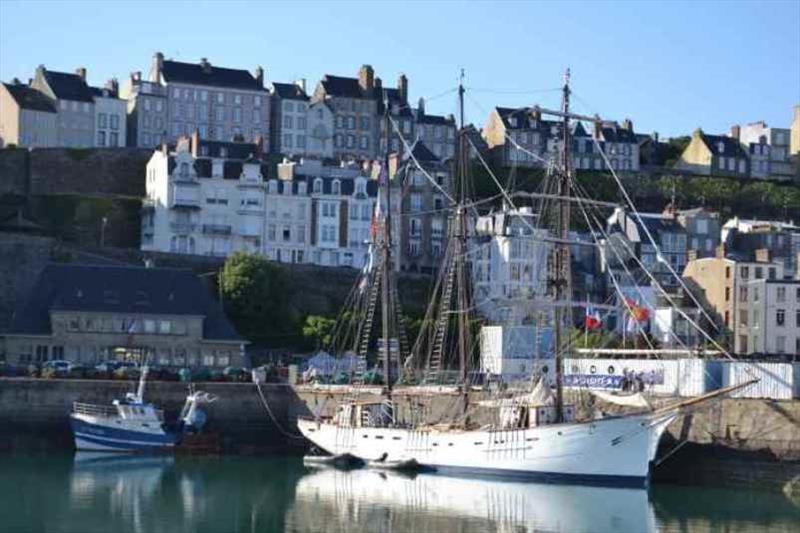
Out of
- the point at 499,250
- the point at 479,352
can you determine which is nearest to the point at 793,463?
the point at 479,352

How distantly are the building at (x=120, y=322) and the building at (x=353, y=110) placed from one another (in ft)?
89.4

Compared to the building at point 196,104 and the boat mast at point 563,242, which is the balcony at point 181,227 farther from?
the boat mast at point 563,242

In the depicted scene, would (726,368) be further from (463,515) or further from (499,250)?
(499,250)

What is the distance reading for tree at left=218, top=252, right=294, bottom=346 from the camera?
58.0 m

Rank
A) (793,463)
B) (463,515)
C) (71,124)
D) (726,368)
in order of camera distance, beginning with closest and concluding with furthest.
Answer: (463,515) < (793,463) < (726,368) < (71,124)

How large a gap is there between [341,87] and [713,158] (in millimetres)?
20644

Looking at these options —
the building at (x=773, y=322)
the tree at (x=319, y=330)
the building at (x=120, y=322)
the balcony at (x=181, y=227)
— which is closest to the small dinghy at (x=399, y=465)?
the building at (x=120, y=322)

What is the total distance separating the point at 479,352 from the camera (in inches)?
2073

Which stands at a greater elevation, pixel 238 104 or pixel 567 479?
pixel 238 104

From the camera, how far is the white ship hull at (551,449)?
37062 millimetres

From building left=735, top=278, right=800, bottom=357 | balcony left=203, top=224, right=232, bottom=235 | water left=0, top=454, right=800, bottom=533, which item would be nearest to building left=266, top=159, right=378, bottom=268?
balcony left=203, top=224, right=232, bottom=235

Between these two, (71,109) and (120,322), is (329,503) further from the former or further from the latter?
(71,109)

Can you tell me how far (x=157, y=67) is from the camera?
3031 inches

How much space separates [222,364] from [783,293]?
20362mm
